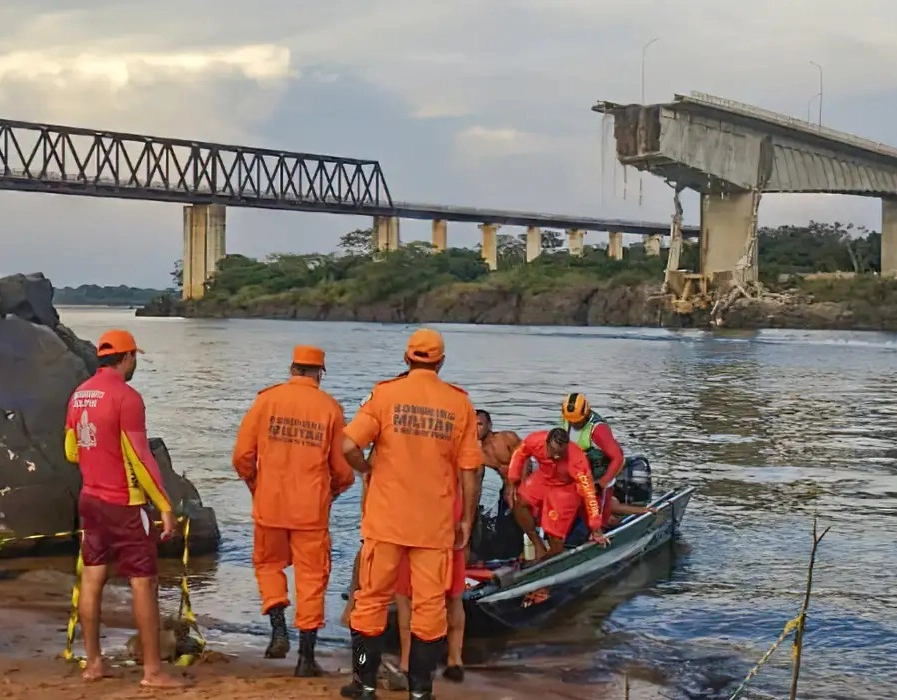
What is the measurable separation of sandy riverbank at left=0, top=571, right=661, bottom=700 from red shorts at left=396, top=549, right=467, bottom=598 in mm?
699

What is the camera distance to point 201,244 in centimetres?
12925

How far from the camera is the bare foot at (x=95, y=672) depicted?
6.76 meters

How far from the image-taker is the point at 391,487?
6328 millimetres

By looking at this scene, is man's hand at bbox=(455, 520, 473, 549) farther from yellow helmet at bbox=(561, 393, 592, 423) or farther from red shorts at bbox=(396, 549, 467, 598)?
yellow helmet at bbox=(561, 393, 592, 423)

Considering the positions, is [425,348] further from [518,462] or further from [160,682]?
[518,462]

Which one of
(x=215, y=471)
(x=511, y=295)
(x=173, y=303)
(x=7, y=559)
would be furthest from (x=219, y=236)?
(x=7, y=559)

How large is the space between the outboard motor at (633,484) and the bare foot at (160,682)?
6.94 meters

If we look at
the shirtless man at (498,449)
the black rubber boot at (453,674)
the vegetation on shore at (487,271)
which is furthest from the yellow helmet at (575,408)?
the vegetation on shore at (487,271)

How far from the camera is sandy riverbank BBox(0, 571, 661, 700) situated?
661cm

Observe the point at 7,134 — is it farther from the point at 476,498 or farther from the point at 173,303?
the point at 476,498

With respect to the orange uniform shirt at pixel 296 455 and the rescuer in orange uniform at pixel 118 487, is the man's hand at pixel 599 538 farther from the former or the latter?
the rescuer in orange uniform at pixel 118 487

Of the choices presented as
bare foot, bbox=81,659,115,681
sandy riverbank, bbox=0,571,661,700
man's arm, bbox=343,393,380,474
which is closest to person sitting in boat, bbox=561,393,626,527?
A: sandy riverbank, bbox=0,571,661,700

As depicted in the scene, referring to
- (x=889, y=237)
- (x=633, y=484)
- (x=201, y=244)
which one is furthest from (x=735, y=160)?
(x=201, y=244)

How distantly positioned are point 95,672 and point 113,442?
1.33 meters
